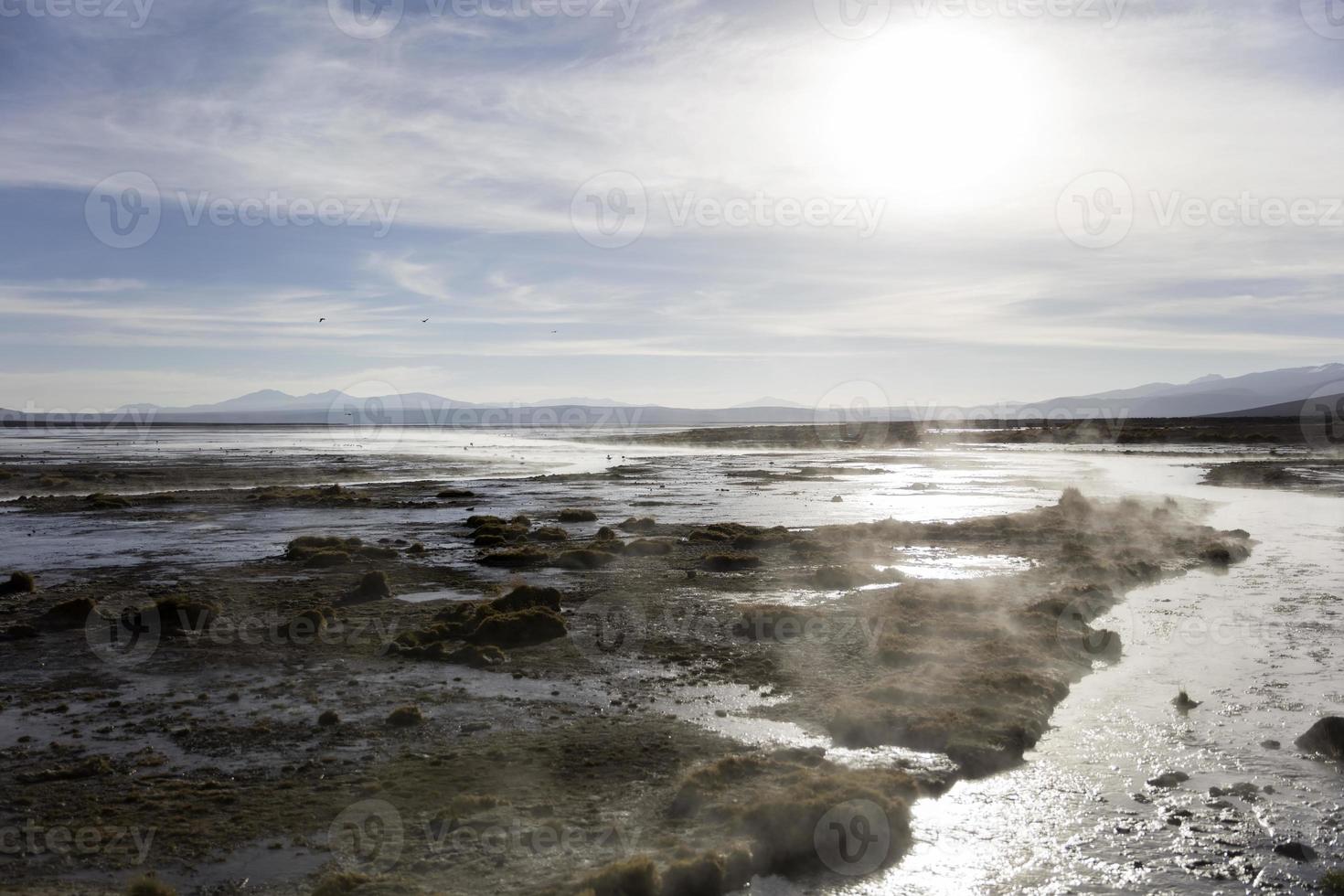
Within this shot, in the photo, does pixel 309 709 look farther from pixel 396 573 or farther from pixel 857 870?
pixel 396 573

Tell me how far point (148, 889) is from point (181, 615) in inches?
518

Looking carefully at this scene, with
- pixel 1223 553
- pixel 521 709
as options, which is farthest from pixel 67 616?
pixel 1223 553

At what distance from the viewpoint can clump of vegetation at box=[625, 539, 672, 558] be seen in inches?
1222

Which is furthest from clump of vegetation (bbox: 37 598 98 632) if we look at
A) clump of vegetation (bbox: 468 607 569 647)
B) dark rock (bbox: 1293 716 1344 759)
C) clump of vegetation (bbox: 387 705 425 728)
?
dark rock (bbox: 1293 716 1344 759)

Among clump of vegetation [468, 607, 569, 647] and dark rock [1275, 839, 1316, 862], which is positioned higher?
clump of vegetation [468, 607, 569, 647]

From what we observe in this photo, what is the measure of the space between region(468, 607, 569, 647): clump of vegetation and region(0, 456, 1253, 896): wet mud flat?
96 mm

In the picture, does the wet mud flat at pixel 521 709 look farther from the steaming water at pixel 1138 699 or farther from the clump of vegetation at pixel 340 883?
the steaming water at pixel 1138 699

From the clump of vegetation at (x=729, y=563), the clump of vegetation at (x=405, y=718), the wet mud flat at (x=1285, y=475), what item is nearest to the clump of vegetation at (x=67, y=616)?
the clump of vegetation at (x=405, y=718)

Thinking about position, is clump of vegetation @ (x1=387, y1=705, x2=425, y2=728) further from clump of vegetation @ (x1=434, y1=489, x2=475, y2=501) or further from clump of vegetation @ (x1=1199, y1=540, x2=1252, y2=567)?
clump of vegetation @ (x1=434, y1=489, x2=475, y2=501)

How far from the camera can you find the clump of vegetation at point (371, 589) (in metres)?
23.7

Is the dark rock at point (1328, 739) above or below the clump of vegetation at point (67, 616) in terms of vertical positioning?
below

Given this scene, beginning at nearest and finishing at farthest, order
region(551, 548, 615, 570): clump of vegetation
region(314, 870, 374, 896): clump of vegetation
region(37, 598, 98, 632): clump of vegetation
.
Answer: region(314, 870, 374, 896): clump of vegetation < region(37, 598, 98, 632): clump of vegetation < region(551, 548, 615, 570): clump of vegetation

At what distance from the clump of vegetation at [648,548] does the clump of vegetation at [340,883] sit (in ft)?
71.5

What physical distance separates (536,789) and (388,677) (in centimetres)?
624
